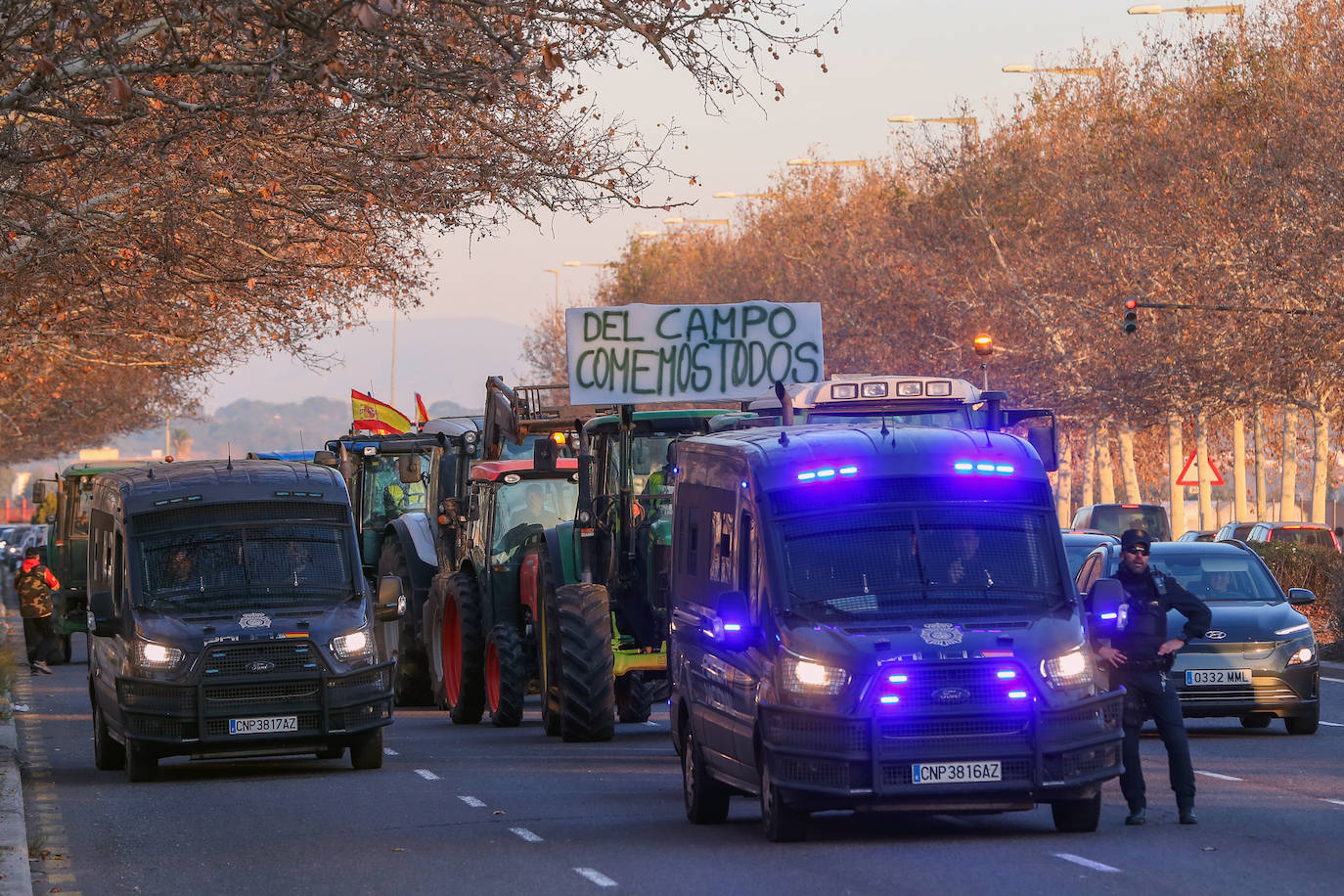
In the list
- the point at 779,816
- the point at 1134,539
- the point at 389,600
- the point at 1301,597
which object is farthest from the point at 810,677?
the point at 1301,597

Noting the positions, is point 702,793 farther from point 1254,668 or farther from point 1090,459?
point 1090,459

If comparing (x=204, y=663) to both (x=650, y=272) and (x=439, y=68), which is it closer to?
(x=439, y=68)

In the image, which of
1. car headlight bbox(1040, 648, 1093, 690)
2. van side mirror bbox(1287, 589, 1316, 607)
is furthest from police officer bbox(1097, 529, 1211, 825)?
van side mirror bbox(1287, 589, 1316, 607)

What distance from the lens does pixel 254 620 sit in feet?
56.4

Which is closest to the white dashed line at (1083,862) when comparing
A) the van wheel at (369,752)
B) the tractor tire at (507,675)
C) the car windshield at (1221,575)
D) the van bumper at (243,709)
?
the van bumper at (243,709)

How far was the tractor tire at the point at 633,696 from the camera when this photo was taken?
20.1 metres

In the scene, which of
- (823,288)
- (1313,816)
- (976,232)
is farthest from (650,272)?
(1313,816)

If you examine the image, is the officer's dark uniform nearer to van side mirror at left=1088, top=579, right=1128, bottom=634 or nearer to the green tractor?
van side mirror at left=1088, top=579, right=1128, bottom=634

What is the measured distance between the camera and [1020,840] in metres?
12.0

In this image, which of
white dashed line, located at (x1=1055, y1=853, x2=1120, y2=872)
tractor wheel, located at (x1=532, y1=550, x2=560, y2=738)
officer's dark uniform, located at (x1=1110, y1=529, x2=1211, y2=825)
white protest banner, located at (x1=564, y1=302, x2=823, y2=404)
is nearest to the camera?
white dashed line, located at (x1=1055, y1=853, x2=1120, y2=872)

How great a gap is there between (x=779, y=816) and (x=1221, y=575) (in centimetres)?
914

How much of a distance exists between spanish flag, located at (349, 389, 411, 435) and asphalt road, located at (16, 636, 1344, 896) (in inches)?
684

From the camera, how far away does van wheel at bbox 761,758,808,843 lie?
39.0ft

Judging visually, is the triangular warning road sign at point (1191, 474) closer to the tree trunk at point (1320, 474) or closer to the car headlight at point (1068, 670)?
the tree trunk at point (1320, 474)
